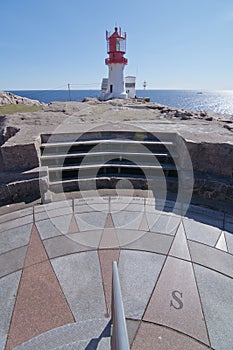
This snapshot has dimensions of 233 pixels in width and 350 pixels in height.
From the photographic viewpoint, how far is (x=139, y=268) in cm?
341

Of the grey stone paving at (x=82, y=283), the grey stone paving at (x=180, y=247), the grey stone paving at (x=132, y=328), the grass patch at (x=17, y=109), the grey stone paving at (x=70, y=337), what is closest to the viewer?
the grey stone paving at (x=70, y=337)

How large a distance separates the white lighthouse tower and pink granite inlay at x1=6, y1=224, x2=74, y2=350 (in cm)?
3043

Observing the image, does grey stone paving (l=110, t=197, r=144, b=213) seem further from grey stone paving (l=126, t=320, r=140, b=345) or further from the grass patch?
the grass patch

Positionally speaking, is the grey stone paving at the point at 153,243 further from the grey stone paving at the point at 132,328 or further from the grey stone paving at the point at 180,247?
the grey stone paving at the point at 132,328

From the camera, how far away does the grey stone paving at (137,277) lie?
2.86 m

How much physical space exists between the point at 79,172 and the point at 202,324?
14.5 ft

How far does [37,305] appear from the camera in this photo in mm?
2854

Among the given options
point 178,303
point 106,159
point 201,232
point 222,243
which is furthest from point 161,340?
point 106,159

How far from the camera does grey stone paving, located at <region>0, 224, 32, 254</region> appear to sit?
380 cm

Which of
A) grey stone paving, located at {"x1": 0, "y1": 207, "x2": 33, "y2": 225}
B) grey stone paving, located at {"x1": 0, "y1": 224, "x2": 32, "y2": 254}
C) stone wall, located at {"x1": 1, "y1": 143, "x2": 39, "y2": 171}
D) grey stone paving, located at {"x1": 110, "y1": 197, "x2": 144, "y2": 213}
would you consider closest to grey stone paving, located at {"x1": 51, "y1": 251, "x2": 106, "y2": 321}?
grey stone paving, located at {"x1": 0, "y1": 224, "x2": 32, "y2": 254}

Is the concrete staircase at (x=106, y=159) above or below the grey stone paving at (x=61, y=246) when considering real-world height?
above

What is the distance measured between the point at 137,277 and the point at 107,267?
471mm

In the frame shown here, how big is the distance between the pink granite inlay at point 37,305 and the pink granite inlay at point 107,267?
1.67 feet

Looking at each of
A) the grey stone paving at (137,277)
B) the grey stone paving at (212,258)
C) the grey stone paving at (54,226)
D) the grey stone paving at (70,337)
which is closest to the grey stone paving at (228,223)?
the grey stone paving at (212,258)
